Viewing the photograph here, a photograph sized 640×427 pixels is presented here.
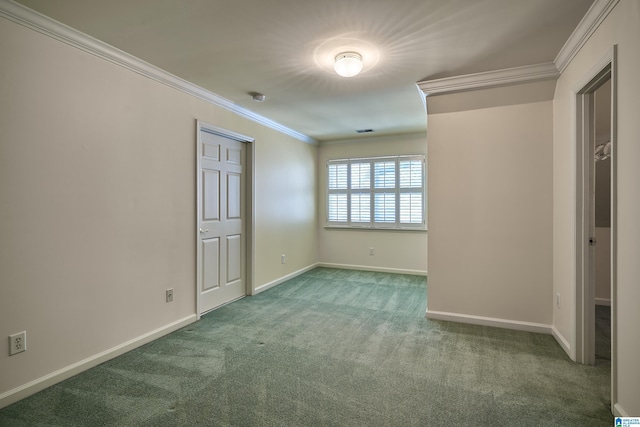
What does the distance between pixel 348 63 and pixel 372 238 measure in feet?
12.4

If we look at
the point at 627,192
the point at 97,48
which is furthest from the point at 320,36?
the point at 627,192

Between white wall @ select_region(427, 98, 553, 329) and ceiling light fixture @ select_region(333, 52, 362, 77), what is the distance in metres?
1.19

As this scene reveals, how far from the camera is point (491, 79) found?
10.0ft

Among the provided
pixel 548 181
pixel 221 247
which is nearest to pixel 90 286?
pixel 221 247

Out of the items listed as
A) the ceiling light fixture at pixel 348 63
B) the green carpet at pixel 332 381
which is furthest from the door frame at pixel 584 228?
the ceiling light fixture at pixel 348 63

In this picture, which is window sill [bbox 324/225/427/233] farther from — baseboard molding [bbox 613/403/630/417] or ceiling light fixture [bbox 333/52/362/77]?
baseboard molding [bbox 613/403/630/417]

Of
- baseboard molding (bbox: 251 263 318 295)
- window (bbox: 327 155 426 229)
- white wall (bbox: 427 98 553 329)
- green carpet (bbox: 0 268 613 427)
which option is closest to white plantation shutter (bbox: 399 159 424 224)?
window (bbox: 327 155 426 229)

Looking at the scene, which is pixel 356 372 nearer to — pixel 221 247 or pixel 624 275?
pixel 624 275

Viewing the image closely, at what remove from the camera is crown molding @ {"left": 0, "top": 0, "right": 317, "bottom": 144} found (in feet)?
6.61

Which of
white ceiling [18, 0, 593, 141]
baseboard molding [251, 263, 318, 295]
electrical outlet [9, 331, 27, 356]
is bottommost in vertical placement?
baseboard molding [251, 263, 318, 295]

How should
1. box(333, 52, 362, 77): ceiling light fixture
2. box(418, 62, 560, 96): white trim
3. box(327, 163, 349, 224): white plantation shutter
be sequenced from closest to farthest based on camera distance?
box(333, 52, 362, 77): ceiling light fixture < box(418, 62, 560, 96): white trim < box(327, 163, 349, 224): white plantation shutter

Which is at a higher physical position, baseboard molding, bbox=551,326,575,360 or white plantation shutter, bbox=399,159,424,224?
white plantation shutter, bbox=399,159,424,224

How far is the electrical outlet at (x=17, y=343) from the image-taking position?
201 centimetres

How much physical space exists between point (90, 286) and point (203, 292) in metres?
1.33
